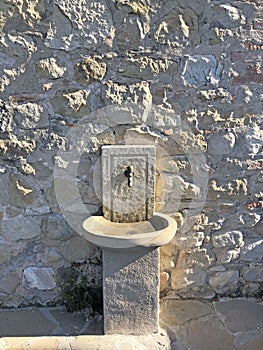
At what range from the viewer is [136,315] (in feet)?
7.77

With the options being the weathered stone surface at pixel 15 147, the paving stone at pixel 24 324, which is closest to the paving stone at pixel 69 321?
the paving stone at pixel 24 324

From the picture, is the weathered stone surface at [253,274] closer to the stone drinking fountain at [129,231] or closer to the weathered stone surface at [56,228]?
the stone drinking fountain at [129,231]

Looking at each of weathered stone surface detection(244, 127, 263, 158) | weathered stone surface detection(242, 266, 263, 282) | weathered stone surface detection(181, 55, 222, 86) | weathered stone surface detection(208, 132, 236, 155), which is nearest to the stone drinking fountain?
weathered stone surface detection(208, 132, 236, 155)

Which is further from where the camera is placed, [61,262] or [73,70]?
[61,262]

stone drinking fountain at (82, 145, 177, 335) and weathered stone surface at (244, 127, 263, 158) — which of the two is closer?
stone drinking fountain at (82, 145, 177, 335)

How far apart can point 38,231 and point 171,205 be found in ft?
2.67

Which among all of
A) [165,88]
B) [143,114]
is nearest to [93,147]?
[143,114]

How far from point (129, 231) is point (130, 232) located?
0.06 feet

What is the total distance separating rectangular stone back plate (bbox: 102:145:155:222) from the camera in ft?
7.79

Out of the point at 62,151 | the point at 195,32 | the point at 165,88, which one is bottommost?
the point at 62,151

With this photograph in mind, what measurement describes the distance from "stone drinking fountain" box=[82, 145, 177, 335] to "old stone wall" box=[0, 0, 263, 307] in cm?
8

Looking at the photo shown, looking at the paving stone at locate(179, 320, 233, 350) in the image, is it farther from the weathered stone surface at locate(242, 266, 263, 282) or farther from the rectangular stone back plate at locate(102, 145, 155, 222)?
the rectangular stone back plate at locate(102, 145, 155, 222)

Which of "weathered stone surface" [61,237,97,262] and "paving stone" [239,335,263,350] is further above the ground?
"weathered stone surface" [61,237,97,262]

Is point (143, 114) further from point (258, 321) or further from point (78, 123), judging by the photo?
point (258, 321)
